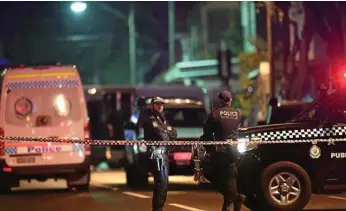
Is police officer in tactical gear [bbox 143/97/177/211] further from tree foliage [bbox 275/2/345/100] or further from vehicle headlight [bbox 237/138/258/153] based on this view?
tree foliage [bbox 275/2/345/100]

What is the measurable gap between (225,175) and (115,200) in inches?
175

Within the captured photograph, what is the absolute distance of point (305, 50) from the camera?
25.6 metres

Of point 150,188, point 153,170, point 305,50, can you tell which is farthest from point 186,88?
point 153,170

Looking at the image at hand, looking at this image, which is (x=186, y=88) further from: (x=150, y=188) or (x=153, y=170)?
(x=153, y=170)

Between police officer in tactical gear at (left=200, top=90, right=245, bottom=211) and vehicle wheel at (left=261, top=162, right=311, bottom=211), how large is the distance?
147 cm

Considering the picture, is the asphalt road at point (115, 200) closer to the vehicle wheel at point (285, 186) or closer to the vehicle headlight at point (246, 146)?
the vehicle wheel at point (285, 186)

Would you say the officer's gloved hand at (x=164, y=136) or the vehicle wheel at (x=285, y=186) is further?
the vehicle wheel at (x=285, y=186)

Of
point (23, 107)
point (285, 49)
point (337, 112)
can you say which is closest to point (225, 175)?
point (337, 112)

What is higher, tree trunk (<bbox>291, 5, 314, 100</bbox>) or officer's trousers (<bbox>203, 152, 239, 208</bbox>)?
tree trunk (<bbox>291, 5, 314, 100</bbox>)

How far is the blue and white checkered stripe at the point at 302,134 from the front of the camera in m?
12.1

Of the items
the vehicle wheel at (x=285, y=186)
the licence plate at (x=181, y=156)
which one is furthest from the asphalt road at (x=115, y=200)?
the vehicle wheel at (x=285, y=186)

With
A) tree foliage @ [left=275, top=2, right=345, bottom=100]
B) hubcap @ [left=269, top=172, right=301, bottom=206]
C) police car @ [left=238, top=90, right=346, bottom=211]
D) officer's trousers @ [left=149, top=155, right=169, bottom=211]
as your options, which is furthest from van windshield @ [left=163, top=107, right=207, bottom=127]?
officer's trousers @ [left=149, top=155, right=169, bottom=211]

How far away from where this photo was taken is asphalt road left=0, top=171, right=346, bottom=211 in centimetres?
1340

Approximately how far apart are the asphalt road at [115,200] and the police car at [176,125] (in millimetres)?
461
